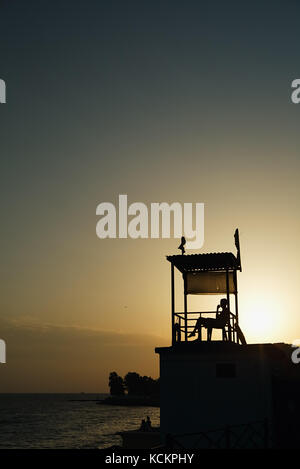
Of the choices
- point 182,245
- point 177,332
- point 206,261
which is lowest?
point 177,332

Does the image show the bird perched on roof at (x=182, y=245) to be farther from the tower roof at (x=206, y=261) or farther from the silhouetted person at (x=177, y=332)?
the silhouetted person at (x=177, y=332)

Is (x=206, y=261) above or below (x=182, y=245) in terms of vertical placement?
below

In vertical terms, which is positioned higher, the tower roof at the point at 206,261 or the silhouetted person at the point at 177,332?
the tower roof at the point at 206,261

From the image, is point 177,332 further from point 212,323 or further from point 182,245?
point 182,245

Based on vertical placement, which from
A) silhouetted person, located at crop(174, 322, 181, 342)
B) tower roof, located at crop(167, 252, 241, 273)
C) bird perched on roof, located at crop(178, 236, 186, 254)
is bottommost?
silhouetted person, located at crop(174, 322, 181, 342)

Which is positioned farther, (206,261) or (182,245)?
(182,245)

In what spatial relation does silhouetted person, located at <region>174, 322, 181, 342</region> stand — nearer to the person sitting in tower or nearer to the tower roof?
the person sitting in tower

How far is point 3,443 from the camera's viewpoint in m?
91.8

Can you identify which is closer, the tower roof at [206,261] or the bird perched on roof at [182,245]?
the tower roof at [206,261]

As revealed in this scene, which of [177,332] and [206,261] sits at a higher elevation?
[206,261]

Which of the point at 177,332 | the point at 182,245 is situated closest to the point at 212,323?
the point at 177,332

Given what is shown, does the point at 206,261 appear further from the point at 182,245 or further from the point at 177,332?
the point at 177,332

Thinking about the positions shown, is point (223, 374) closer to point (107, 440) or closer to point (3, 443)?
point (107, 440)
